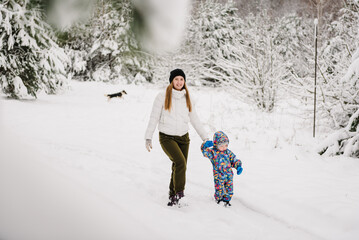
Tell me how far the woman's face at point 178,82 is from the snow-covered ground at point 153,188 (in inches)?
52.9

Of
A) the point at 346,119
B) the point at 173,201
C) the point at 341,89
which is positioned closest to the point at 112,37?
the point at 173,201

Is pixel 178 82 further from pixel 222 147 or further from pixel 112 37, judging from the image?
pixel 112 37

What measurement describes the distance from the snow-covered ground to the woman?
0.34 m

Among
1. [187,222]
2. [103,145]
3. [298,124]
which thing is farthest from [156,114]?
[298,124]

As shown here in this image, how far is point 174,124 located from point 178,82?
468mm

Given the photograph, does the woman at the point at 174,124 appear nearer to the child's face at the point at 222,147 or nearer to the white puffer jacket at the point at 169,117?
the white puffer jacket at the point at 169,117

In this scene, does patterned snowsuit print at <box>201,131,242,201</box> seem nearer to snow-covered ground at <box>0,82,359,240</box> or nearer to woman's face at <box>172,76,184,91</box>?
snow-covered ground at <box>0,82,359,240</box>

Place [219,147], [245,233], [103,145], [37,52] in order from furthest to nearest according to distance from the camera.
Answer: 1. [37,52]
2. [103,145]
3. [219,147]
4. [245,233]

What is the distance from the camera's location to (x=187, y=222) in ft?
9.16

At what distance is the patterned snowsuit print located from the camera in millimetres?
3074

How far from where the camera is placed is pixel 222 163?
3.07 meters

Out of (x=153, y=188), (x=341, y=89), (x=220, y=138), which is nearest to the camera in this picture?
(x=220, y=138)

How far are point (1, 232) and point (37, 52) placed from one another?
9.19m

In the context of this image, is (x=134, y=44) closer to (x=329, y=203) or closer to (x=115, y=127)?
(x=329, y=203)
